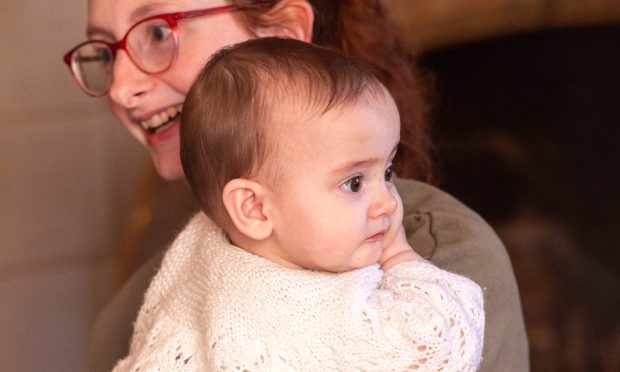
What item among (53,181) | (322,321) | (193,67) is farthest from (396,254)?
(53,181)

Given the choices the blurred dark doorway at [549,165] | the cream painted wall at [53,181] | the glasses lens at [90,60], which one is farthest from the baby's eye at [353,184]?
the cream painted wall at [53,181]

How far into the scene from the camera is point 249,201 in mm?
1048

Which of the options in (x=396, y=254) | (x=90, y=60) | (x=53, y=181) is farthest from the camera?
(x=53, y=181)

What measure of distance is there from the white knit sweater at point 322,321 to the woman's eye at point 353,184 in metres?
0.09

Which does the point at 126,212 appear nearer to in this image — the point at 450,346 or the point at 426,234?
the point at 426,234

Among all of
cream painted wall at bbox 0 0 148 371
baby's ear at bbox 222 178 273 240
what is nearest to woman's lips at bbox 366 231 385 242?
baby's ear at bbox 222 178 273 240

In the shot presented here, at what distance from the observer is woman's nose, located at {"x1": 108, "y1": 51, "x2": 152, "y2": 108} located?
145 centimetres

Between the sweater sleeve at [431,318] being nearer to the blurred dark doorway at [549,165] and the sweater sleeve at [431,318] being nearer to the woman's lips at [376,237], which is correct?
the woman's lips at [376,237]

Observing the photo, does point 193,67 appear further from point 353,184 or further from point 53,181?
point 53,181

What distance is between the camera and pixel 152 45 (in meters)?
1.44

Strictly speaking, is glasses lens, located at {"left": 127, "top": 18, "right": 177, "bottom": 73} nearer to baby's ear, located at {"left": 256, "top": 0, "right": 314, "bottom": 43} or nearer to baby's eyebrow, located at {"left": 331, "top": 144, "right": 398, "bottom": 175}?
baby's ear, located at {"left": 256, "top": 0, "right": 314, "bottom": 43}

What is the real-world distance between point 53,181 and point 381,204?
194cm

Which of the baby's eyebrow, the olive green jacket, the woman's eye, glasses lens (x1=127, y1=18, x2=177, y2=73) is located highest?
the baby's eyebrow

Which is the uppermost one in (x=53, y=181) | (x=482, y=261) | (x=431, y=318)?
(x=431, y=318)
